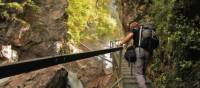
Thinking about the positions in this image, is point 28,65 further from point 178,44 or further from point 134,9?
point 134,9

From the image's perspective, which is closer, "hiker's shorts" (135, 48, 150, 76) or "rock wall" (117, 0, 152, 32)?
"hiker's shorts" (135, 48, 150, 76)

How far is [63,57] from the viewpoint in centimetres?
353

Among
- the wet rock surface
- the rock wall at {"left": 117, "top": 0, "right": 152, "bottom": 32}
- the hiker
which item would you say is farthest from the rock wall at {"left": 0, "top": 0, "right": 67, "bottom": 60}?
the hiker

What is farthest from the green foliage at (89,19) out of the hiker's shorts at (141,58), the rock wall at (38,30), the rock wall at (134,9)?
the hiker's shorts at (141,58)

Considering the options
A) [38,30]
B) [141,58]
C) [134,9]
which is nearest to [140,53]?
[141,58]

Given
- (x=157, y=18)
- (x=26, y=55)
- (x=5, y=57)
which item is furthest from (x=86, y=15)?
(x=157, y=18)

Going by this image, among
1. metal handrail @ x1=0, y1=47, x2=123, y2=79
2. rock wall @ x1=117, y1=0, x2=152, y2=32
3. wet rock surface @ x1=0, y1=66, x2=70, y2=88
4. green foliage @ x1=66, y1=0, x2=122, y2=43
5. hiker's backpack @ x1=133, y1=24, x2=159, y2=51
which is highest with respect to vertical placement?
metal handrail @ x1=0, y1=47, x2=123, y2=79

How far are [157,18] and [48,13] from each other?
11519 millimetres

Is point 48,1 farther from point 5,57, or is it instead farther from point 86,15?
point 86,15

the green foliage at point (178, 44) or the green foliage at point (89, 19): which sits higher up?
the green foliage at point (178, 44)

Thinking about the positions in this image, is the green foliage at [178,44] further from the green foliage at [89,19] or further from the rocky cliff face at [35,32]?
the green foliage at [89,19]

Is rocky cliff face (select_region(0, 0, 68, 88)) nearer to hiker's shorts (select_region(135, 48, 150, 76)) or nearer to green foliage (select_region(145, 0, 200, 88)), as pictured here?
green foliage (select_region(145, 0, 200, 88))

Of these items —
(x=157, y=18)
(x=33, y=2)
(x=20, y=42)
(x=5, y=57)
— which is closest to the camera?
(x=157, y=18)

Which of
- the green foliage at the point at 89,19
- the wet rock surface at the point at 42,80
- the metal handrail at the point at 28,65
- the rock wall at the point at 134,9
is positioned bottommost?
the green foliage at the point at 89,19
